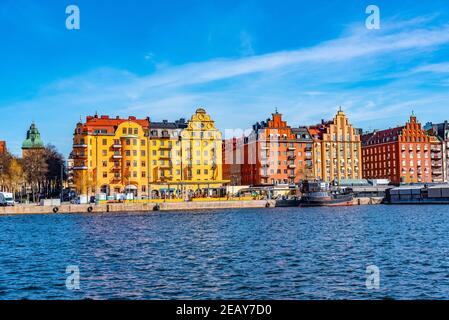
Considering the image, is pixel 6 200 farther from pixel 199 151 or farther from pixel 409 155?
pixel 409 155

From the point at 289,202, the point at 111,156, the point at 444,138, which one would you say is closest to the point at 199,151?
Answer: the point at 111,156

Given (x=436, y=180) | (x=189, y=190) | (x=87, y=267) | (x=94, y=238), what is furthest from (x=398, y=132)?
(x=87, y=267)

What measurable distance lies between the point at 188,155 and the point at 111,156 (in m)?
18.1

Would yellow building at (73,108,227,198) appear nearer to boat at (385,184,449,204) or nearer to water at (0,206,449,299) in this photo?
boat at (385,184,449,204)

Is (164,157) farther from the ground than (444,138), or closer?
closer

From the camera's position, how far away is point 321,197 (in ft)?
394

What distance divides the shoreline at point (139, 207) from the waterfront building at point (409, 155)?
2277 inches

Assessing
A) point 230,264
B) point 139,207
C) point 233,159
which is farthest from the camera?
point 233,159

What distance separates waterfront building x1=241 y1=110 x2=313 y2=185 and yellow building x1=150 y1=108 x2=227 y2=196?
17348 millimetres

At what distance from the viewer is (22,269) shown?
30.8 meters

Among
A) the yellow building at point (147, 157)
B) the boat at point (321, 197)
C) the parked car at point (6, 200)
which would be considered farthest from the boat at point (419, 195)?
the parked car at point (6, 200)

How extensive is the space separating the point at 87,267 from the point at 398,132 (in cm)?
14634
